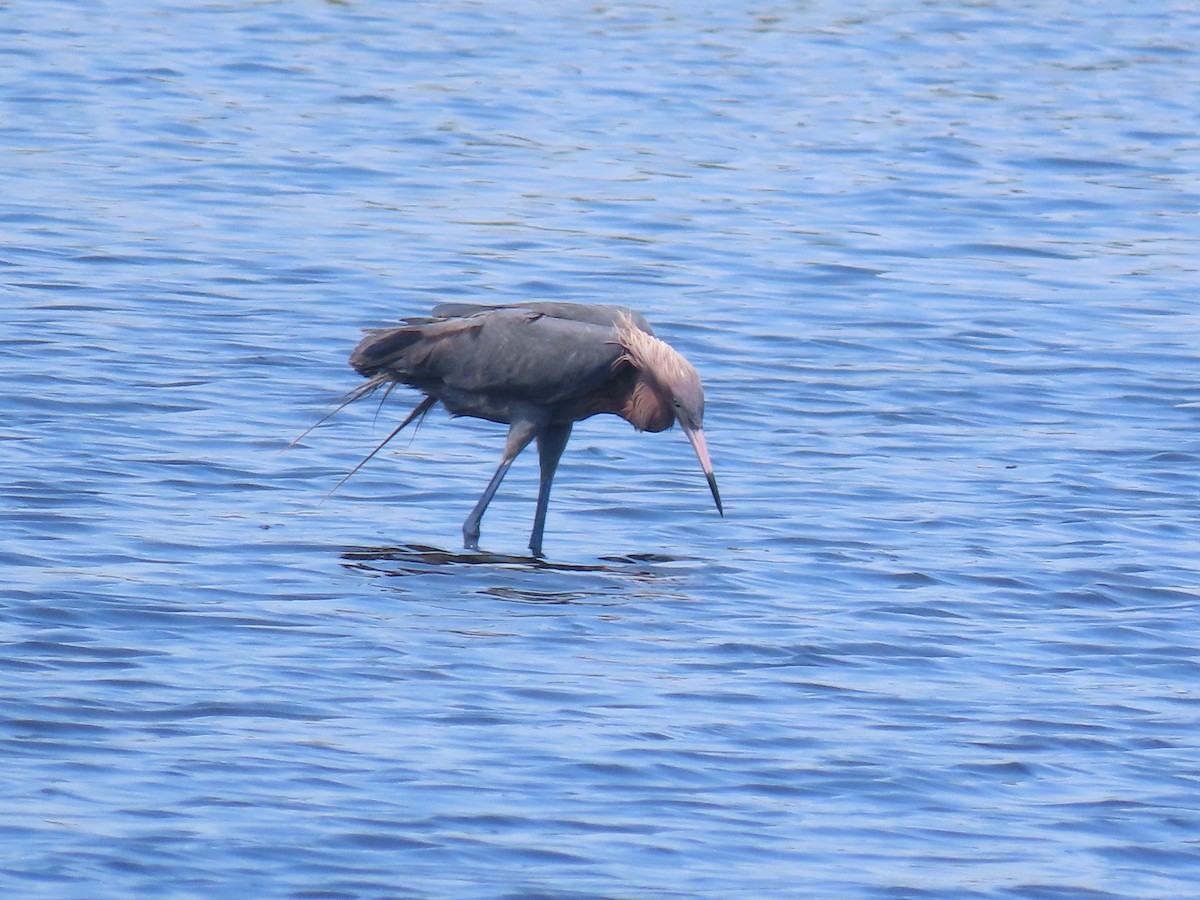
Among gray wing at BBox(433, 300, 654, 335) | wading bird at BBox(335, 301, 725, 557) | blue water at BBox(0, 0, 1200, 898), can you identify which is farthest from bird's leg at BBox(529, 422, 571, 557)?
gray wing at BBox(433, 300, 654, 335)

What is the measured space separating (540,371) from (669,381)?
0.52 meters

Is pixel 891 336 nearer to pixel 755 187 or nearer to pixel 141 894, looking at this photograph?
pixel 755 187

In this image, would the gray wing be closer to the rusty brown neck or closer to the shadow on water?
the rusty brown neck

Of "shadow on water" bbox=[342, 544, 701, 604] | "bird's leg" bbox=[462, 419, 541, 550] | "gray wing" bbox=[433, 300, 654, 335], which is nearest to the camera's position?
"shadow on water" bbox=[342, 544, 701, 604]

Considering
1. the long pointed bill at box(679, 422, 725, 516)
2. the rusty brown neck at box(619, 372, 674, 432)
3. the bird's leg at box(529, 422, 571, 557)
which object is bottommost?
the bird's leg at box(529, 422, 571, 557)

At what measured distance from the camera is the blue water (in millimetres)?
6770

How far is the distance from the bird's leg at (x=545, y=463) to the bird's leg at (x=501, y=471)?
0.36ft

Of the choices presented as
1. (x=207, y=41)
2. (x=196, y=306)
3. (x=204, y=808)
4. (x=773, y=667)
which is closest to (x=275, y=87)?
(x=207, y=41)

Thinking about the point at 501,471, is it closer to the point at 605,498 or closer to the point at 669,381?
the point at 669,381

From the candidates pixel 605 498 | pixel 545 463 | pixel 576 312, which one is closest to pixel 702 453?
pixel 545 463

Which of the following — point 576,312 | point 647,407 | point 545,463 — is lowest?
point 545,463

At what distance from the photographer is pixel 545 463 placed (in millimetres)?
9867

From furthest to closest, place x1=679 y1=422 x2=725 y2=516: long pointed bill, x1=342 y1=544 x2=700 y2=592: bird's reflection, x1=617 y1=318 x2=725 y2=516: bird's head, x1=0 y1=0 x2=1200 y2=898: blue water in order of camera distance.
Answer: x1=617 y1=318 x2=725 y2=516: bird's head
x1=679 y1=422 x2=725 y2=516: long pointed bill
x1=342 y1=544 x2=700 y2=592: bird's reflection
x1=0 y1=0 x2=1200 y2=898: blue water

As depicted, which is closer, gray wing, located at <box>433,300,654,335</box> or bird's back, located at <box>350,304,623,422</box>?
bird's back, located at <box>350,304,623,422</box>
